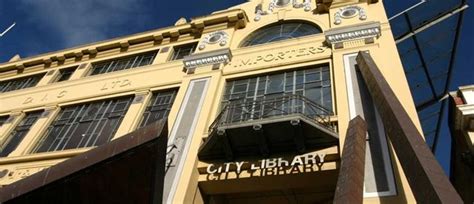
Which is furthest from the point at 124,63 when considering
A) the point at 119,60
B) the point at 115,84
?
the point at 115,84

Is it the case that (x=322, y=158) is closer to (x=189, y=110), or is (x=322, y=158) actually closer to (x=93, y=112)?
(x=189, y=110)

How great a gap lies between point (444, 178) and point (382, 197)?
3279mm

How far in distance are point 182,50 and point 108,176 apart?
1270 cm

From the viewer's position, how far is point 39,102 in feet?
56.7

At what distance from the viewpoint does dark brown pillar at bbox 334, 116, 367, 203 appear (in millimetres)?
5504

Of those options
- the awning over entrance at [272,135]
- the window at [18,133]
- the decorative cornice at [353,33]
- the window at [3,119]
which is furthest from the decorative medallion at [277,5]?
the window at [3,119]

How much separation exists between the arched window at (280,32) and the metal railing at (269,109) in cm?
447

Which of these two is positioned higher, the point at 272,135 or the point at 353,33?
the point at 353,33

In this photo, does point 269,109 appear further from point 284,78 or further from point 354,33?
point 354,33

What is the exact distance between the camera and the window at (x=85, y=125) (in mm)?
13797

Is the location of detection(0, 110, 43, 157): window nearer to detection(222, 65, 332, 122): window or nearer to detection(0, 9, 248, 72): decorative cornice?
detection(0, 9, 248, 72): decorative cornice

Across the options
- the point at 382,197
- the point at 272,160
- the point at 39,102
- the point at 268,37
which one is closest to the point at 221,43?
the point at 268,37

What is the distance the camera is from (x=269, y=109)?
1148 cm

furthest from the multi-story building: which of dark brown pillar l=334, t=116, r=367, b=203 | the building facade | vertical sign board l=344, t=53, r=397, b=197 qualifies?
the building facade
